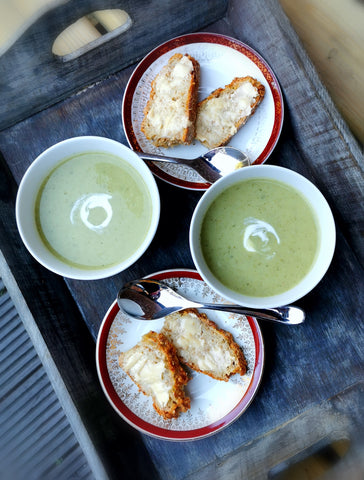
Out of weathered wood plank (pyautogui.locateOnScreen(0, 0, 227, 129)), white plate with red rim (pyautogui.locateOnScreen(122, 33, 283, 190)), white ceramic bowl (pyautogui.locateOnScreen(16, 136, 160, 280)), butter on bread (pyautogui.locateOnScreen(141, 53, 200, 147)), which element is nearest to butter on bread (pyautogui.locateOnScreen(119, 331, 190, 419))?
white ceramic bowl (pyautogui.locateOnScreen(16, 136, 160, 280))

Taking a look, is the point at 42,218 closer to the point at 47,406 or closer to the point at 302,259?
the point at 47,406

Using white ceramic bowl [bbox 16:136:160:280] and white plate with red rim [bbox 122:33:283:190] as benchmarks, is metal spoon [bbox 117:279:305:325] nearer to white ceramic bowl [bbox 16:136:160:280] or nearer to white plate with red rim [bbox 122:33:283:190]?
white ceramic bowl [bbox 16:136:160:280]

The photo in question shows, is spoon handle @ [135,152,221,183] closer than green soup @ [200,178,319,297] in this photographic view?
No

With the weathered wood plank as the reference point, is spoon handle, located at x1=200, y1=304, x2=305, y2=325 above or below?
below

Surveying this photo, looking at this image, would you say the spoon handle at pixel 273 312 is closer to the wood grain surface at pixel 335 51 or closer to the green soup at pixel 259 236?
the green soup at pixel 259 236

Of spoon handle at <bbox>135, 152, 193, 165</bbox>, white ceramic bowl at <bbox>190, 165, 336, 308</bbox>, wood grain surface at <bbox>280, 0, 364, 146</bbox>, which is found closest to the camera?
white ceramic bowl at <bbox>190, 165, 336, 308</bbox>

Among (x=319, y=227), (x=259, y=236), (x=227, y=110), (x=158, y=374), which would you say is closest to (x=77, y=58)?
(x=227, y=110)

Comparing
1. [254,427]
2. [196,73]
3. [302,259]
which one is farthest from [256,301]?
[196,73]

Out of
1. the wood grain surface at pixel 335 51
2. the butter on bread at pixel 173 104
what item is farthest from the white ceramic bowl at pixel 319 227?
the wood grain surface at pixel 335 51
